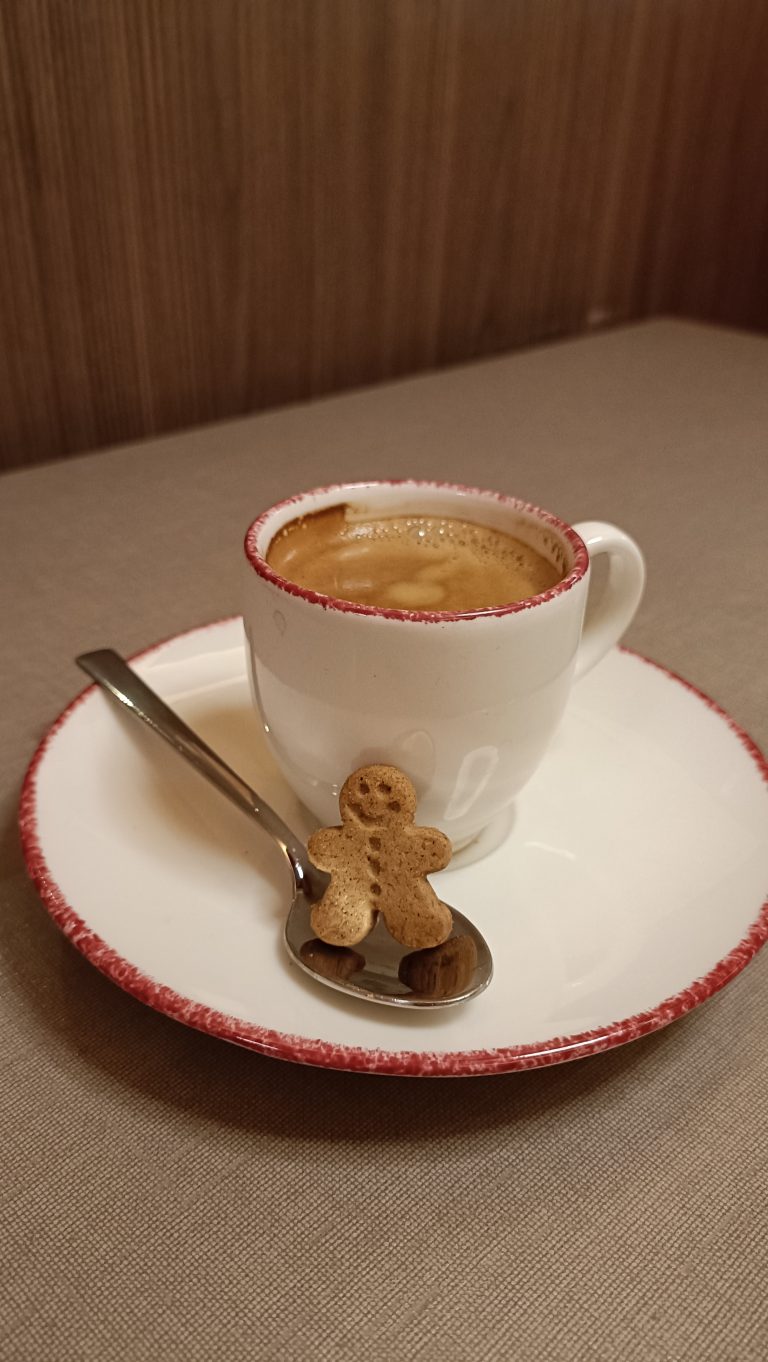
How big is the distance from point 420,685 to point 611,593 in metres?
0.17

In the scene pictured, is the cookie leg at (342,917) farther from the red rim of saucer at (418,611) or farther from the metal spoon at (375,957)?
the red rim of saucer at (418,611)

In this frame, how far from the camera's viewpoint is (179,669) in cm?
65

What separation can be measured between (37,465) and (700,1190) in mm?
891

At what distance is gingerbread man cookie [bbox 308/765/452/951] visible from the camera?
437 millimetres

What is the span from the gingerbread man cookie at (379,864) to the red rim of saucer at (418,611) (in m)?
0.07

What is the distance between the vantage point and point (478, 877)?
52 centimetres

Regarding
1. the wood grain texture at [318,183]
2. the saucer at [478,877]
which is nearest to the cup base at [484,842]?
the saucer at [478,877]

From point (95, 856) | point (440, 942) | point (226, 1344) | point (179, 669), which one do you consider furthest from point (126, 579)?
point (226, 1344)

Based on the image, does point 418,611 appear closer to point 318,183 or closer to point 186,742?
point 186,742

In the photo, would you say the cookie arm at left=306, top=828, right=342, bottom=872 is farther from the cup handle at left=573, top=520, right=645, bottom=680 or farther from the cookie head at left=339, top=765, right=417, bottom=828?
the cup handle at left=573, top=520, right=645, bottom=680

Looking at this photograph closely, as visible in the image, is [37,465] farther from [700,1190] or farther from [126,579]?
[700,1190]

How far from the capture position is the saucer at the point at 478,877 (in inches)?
16.1

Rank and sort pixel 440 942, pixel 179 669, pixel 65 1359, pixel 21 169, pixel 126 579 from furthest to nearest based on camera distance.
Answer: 1. pixel 21 169
2. pixel 126 579
3. pixel 179 669
4. pixel 440 942
5. pixel 65 1359

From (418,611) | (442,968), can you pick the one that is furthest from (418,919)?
(418,611)
